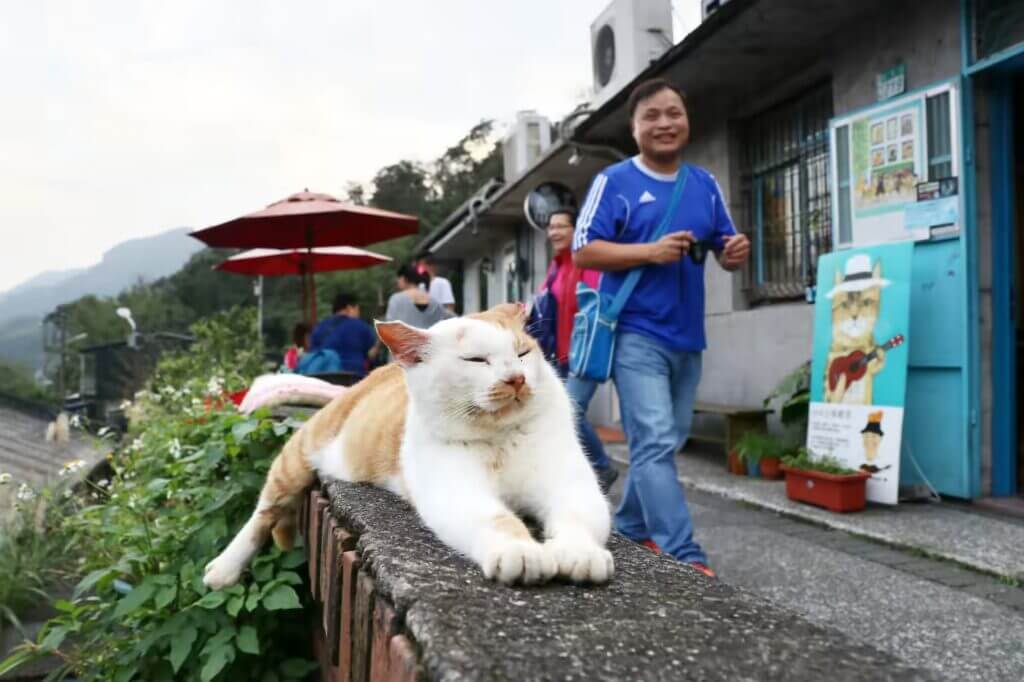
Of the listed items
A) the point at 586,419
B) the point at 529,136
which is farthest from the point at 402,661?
the point at 529,136

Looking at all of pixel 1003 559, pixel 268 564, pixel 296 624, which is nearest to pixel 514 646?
pixel 268 564

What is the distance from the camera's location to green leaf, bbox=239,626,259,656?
2.26 metres

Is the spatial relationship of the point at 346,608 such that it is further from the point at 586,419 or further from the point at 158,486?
the point at 586,419

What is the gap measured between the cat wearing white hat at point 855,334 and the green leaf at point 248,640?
169 inches

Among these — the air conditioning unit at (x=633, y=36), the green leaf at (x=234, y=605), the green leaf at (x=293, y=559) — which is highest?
the air conditioning unit at (x=633, y=36)

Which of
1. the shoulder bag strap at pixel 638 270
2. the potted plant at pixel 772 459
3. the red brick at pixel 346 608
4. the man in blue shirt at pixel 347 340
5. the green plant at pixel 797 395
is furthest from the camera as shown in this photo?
the man in blue shirt at pixel 347 340

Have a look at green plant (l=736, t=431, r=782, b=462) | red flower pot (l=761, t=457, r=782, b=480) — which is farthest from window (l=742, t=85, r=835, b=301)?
red flower pot (l=761, t=457, r=782, b=480)

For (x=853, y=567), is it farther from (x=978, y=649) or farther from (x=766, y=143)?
(x=766, y=143)

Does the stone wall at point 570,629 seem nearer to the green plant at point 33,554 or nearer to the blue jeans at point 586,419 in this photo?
the blue jeans at point 586,419

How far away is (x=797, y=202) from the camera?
22.2ft

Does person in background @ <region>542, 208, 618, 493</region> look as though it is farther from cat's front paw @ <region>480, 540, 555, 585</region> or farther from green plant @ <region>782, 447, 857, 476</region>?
cat's front paw @ <region>480, 540, 555, 585</region>

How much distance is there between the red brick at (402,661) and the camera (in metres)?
0.95

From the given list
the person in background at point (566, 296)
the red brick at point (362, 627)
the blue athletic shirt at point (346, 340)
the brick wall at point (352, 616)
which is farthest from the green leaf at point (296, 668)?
the blue athletic shirt at point (346, 340)

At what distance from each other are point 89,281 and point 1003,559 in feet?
693
